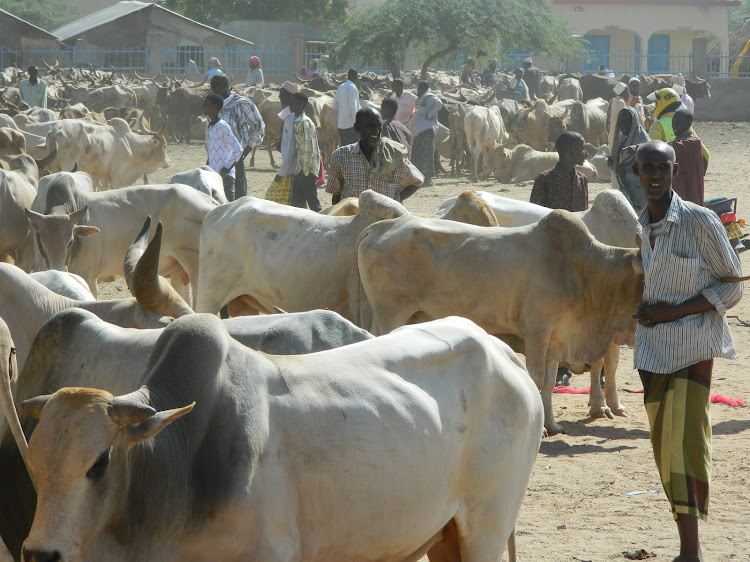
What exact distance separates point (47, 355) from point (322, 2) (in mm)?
56820

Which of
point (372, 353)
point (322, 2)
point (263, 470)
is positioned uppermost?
point (322, 2)

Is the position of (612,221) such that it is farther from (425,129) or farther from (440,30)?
(440,30)

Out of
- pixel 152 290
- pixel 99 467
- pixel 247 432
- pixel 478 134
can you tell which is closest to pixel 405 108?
pixel 478 134

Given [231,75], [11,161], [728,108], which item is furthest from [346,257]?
[231,75]

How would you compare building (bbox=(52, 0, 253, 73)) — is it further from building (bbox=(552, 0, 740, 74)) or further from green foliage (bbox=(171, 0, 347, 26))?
building (bbox=(552, 0, 740, 74))

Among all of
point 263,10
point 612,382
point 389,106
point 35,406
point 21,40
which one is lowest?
point 612,382

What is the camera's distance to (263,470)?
289cm

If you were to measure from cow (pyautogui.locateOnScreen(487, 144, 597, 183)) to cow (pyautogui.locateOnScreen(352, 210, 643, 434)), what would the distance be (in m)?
13.4

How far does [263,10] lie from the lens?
58.5m

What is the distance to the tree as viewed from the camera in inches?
1512

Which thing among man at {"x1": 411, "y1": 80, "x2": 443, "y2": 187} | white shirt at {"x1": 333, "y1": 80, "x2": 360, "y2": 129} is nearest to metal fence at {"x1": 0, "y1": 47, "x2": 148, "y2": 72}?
man at {"x1": 411, "y1": 80, "x2": 443, "y2": 187}

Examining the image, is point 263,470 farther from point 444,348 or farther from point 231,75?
point 231,75

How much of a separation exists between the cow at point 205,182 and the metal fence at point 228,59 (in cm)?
3692

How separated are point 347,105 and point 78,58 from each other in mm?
36269
